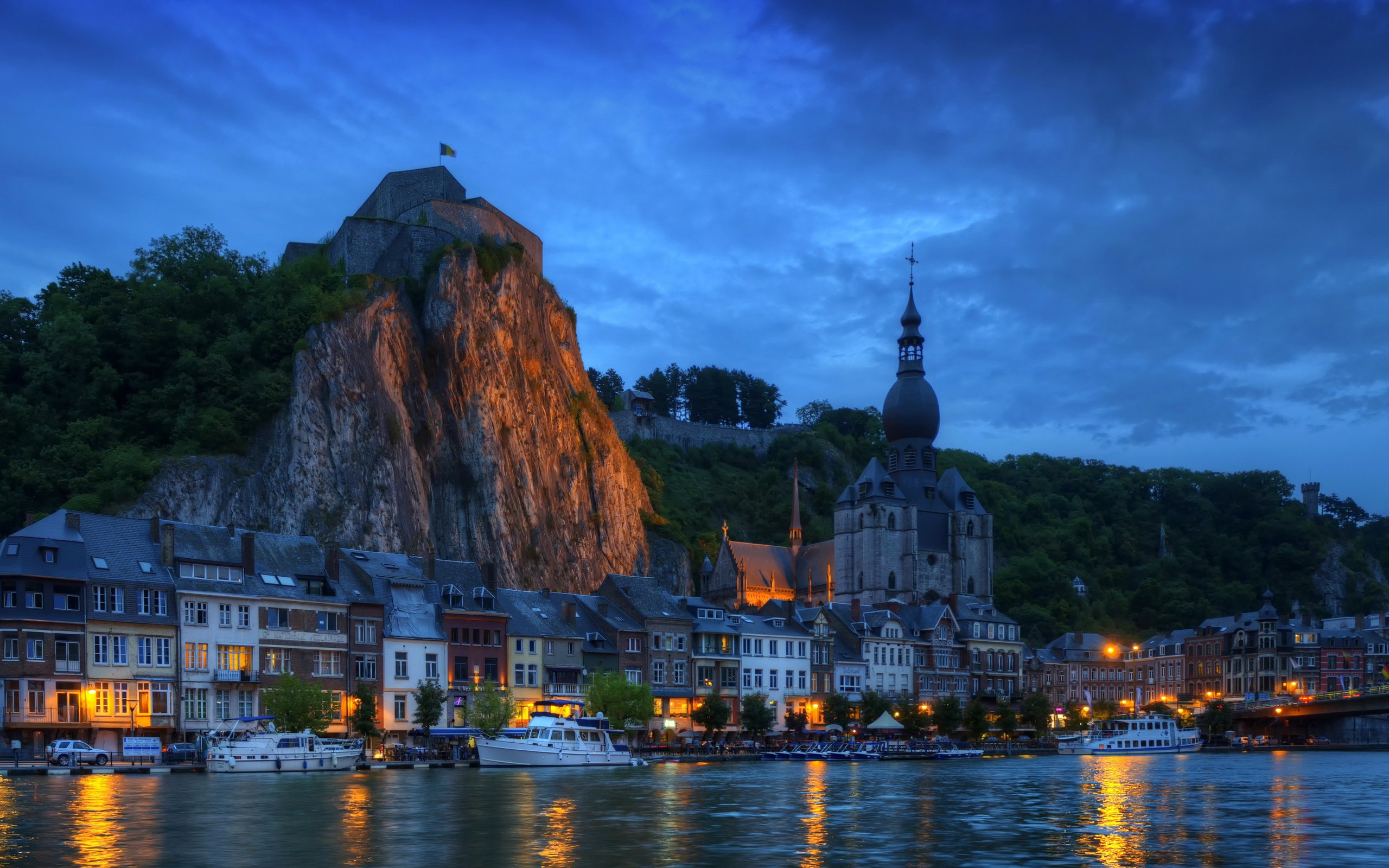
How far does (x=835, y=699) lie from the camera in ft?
340

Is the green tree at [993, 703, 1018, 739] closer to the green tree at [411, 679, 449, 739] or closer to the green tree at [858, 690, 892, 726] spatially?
the green tree at [858, 690, 892, 726]

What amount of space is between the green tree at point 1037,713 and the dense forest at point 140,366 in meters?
57.3

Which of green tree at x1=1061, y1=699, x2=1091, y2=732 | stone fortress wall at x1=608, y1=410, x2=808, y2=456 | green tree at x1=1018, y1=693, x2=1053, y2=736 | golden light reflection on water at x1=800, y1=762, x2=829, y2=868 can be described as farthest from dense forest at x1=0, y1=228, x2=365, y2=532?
stone fortress wall at x1=608, y1=410, x2=808, y2=456

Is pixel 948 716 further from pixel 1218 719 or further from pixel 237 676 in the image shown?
pixel 237 676

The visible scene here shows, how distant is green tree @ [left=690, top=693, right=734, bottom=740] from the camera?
305ft

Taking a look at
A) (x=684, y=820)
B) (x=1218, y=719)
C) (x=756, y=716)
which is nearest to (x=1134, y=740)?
(x=1218, y=719)

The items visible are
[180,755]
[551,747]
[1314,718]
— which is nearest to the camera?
[180,755]

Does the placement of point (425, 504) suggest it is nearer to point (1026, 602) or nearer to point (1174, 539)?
point (1026, 602)

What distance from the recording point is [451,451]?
113m

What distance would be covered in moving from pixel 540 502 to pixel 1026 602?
71.4 meters

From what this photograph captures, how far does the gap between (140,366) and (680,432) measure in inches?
3739

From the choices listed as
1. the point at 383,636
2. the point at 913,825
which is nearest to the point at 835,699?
the point at 383,636

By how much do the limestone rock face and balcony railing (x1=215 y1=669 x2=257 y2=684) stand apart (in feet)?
54.3

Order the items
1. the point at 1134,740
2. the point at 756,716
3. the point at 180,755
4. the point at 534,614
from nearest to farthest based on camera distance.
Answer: the point at 180,755, the point at 534,614, the point at 756,716, the point at 1134,740
